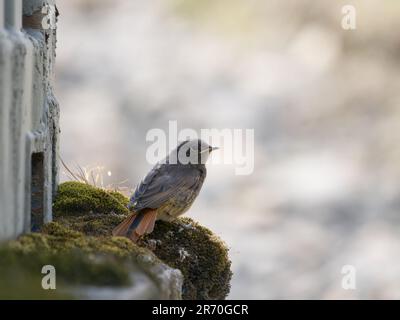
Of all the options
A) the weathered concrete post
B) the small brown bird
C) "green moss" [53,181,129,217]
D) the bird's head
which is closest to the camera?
the weathered concrete post

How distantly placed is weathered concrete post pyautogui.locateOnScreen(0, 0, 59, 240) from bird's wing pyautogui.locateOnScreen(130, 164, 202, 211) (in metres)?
0.78

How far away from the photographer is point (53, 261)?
174 inches

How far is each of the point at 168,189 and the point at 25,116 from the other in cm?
182

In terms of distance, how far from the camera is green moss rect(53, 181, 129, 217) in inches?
262

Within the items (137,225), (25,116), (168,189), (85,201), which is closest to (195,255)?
(137,225)

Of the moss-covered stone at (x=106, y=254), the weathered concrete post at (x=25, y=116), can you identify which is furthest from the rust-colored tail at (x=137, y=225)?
the weathered concrete post at (x=25, y=116)

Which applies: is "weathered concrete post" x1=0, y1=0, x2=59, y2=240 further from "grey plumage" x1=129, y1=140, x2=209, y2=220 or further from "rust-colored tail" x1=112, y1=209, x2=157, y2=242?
"grey plumage" x1=129, y1=140, x2=209, y2=220

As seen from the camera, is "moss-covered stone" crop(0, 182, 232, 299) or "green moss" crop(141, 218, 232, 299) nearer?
"moss-covered stone" crop(0, 182, 232, 299)

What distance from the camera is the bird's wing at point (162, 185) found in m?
6.36

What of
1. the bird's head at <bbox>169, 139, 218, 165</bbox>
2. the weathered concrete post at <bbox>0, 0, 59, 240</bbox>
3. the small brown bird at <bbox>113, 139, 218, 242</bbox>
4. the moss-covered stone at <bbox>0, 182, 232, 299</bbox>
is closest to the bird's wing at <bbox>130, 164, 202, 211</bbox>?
the small brown bird at <bbox>113, 139, 218, 242</bbox>

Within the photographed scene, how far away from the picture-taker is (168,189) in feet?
21.4

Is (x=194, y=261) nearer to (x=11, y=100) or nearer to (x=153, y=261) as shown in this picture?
(x=153, y=261)
